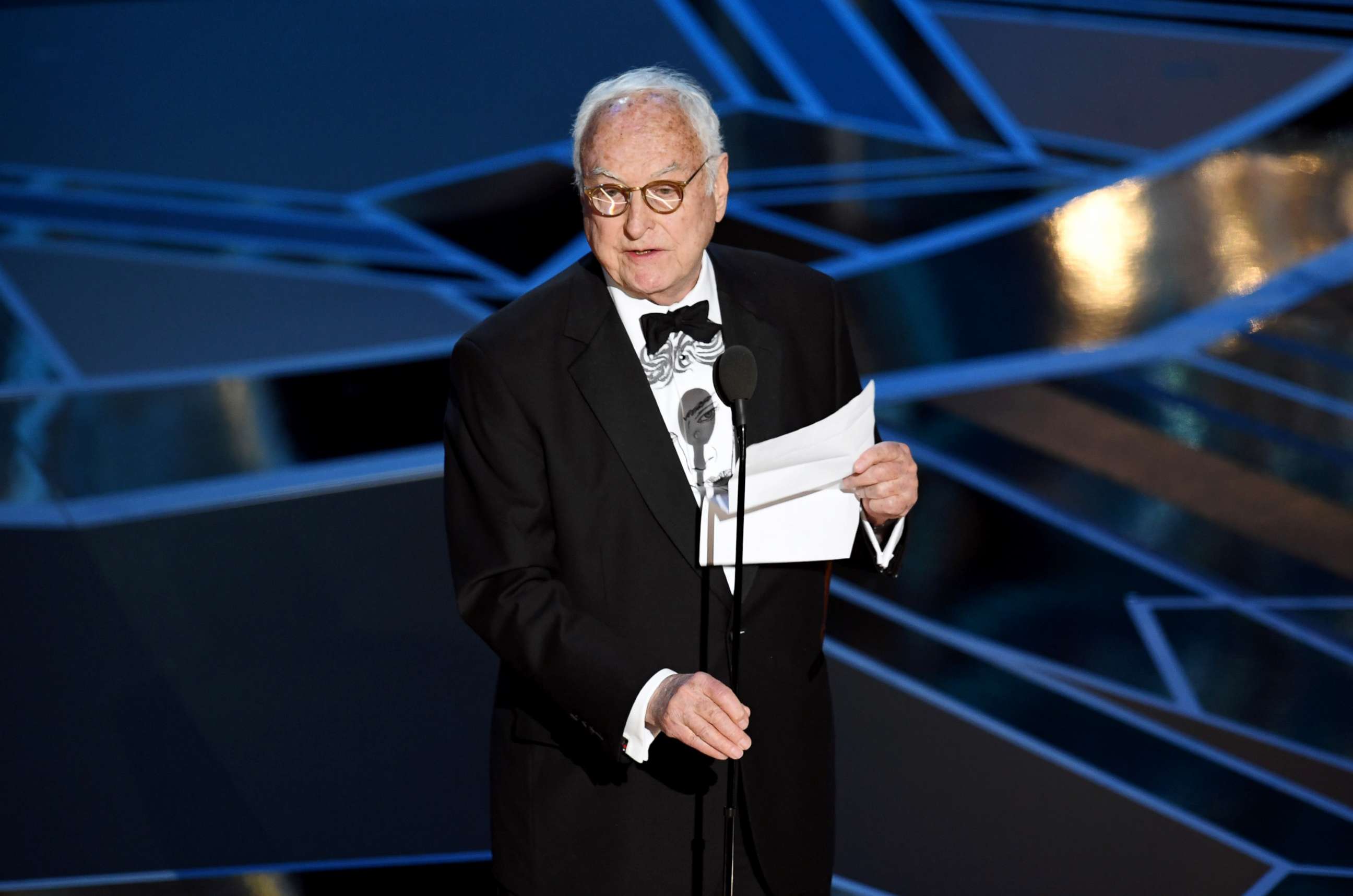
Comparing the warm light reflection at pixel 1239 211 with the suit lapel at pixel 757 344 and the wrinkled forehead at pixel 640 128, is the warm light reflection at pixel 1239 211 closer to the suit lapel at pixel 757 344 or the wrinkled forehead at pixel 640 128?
the suit lapel at pixel 757 344

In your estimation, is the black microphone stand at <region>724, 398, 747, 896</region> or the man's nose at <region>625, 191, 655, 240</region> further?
the man's nose at <region>625, 191, 655, 240</region>

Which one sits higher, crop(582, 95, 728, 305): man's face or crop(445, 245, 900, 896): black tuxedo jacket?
crop(582, 95, 728, 305): man's face

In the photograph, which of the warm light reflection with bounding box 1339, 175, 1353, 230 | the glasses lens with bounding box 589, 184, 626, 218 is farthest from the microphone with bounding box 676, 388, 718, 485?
the warm light reflection with bounding box 1339, 175, 1353, 230

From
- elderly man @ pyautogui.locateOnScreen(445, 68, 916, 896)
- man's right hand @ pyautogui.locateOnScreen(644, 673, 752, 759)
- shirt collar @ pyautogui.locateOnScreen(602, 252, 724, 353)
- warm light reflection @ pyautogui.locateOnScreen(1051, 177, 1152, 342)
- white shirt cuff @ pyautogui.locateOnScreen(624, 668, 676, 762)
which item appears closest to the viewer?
man's right hand @ pyautogui.locateOnScreen(644, 673, 752, 759)

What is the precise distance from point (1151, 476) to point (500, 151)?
2346mm

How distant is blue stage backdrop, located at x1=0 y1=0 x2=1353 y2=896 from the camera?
12.0 ft

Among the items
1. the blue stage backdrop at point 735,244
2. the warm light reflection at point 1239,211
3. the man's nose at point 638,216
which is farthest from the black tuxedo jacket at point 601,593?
the warm light reflection at point 1239,211

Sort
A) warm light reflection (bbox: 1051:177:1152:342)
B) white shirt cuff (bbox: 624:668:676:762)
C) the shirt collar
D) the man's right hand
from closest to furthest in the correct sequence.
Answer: the man's right hand < white shirt cuff (bbox: 624:668:676:762) < the shirt collar < warm light reflection (bbox: 1051:177:1152:342)

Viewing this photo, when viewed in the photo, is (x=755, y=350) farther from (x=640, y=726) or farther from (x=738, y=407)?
(x=640, y=726)

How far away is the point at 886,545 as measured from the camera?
65.9 inches

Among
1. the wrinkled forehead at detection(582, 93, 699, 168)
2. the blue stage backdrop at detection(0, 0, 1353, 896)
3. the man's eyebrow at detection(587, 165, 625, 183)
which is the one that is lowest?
the blue stage backdrop at detection(0, 0, 1353, 896)

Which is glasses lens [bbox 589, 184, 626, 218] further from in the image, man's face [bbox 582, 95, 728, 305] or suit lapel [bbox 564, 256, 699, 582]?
suit lapel [bbox 564, 256, 699, 582]

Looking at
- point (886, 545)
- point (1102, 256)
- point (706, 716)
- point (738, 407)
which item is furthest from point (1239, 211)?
point (706, 716)

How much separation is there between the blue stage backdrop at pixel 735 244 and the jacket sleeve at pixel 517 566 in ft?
6.32
